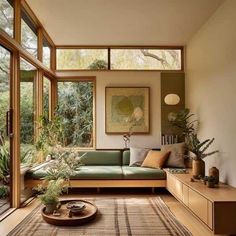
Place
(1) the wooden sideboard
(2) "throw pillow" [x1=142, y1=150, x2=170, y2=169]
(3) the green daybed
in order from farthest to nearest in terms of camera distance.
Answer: (2) "throw pillow" [x1=142, y1=150, x2=170, y2=169] → (3) the green daybed → (1) the wooden sideboard

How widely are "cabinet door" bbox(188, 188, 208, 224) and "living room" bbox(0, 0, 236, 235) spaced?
1 centimetres

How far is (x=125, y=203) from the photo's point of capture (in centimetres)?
446

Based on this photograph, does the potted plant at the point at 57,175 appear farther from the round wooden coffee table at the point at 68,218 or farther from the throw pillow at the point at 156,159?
the throw pillow at the point at 156,159

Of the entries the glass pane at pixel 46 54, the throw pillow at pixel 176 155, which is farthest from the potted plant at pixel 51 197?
the glass pane at pixel 46 54

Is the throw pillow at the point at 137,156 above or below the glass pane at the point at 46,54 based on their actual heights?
below

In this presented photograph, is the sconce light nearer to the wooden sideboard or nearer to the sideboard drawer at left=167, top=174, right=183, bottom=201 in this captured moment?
the sideboard drawer at left=167, top=174, right=183, bottom=201

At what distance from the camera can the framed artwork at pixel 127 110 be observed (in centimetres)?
611

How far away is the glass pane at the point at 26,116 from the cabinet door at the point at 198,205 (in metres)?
2.59

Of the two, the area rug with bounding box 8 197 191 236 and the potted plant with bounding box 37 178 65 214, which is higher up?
the potted plant with bounding box 37 178 65 214

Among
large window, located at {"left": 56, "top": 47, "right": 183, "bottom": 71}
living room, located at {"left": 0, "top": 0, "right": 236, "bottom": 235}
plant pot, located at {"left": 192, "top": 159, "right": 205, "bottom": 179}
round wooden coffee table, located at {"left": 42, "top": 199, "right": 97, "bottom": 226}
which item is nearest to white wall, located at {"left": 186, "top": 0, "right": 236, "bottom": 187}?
living room, located at {"left": 0, "top": 0, "right": 236, "bottom": 235}

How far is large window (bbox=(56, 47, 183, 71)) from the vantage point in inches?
244

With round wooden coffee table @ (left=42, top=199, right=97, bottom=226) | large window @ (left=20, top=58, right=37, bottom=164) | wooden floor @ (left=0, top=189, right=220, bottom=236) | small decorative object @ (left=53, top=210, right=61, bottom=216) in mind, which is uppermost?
large window @ (left=20, top=58, right=37, bottom=164)

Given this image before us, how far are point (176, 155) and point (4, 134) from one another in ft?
10.3

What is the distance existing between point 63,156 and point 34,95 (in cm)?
176
